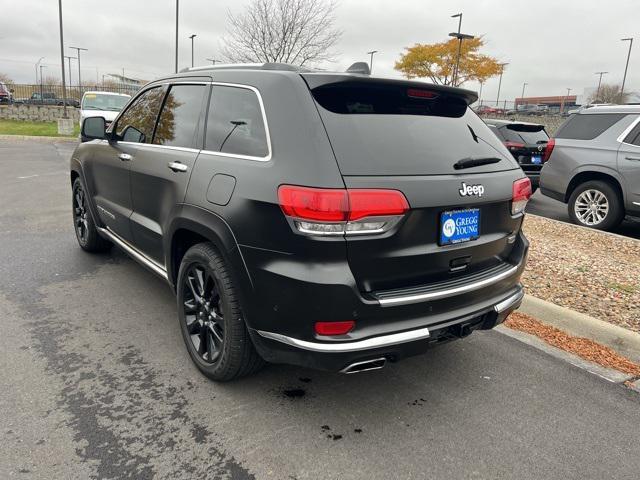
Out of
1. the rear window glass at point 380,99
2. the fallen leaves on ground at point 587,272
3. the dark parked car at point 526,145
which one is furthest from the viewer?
the dark parked car at point 526,145

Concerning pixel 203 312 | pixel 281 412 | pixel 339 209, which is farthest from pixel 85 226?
pixel 339 209

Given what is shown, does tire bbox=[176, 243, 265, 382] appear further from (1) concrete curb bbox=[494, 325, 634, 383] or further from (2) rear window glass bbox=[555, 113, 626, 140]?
(2) rear window glass bbox=[555, 113, 626, 140]

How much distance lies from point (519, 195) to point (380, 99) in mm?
1079

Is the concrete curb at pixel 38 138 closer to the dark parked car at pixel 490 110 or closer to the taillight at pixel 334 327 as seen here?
the taillight at pixel 334 327

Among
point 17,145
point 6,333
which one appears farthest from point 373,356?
point 17,145

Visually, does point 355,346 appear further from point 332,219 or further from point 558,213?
point 558,213

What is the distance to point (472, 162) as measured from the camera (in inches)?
113

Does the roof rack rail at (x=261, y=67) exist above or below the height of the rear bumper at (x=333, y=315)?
above

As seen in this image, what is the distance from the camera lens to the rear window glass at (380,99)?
260 centimetres

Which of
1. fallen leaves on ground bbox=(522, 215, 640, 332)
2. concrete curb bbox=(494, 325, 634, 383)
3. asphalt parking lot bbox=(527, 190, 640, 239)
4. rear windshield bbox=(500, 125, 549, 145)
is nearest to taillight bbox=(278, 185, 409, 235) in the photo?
concrete curb bbox=(494, 325, 634, 383)

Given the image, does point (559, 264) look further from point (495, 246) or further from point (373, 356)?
point (373, 356)

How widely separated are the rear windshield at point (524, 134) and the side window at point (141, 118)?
779cm

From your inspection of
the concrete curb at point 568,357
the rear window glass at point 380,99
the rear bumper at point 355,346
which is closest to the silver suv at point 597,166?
the concrete curb at point 568,357

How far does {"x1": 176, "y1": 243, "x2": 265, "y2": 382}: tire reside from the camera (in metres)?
2.75
